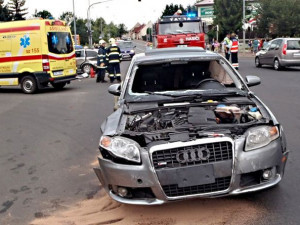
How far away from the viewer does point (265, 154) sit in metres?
3.67

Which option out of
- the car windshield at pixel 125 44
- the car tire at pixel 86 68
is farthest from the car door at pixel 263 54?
the car windshield at pixel 125 44

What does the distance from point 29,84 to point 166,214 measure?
39.9ft

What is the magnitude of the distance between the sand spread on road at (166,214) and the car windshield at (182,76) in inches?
70.3

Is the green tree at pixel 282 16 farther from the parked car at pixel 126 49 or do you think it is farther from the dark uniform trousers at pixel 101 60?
the dark uniform trousers at pixel 101 60

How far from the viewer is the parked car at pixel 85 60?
22297 millimetres

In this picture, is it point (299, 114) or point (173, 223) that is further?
point (299, 114)

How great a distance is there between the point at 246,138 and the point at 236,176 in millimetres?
377

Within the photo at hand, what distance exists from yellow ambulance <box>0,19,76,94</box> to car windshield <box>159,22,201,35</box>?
503 cm

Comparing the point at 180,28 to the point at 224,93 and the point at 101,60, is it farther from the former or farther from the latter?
the point at 224,93

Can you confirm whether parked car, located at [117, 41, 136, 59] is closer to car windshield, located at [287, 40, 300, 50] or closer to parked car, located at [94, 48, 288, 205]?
car windshield, located at [287, 40, 300, 50]

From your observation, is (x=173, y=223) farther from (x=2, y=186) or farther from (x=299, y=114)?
(x=299, y=114)

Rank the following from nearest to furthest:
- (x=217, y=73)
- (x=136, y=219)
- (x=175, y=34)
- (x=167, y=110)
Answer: (x=136, y=219), (x=167, y=110), (x=217, y=73), (x=175, y=34)

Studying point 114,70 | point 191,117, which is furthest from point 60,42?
point 191,117

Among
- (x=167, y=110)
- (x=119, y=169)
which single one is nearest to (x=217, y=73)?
(x=167, y=110)
